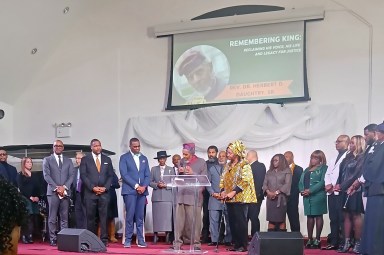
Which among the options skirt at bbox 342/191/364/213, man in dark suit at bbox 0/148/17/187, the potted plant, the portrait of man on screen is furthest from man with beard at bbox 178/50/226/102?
the potted plant

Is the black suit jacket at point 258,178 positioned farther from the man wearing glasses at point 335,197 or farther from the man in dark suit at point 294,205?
the man wearing glasses at point 335,197

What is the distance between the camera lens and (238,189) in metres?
5.55

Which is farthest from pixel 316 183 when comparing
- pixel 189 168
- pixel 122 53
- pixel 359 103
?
pixel 122 53

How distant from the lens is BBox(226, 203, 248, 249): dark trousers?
5.64 metres

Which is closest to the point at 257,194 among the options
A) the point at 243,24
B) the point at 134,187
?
the point at 134,187

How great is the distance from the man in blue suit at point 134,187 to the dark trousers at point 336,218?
2.30 meters

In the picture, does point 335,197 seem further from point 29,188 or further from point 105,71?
point 105,71

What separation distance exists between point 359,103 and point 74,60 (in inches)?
205

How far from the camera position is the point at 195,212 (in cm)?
566

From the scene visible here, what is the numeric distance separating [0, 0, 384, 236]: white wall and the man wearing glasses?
2102 mm

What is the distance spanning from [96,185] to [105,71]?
3.61m

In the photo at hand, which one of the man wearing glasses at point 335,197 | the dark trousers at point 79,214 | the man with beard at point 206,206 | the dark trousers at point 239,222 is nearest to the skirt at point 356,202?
the man wearing glasses at point 335,197

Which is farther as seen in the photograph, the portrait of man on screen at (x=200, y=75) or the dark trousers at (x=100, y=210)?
the portrait of man on screen at (x=200, y=75)

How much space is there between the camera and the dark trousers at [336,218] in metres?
6.12
